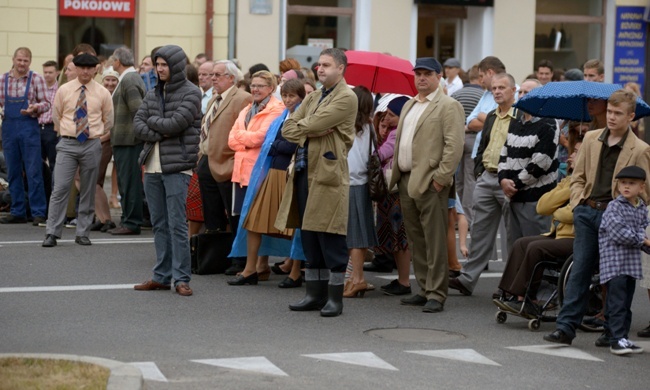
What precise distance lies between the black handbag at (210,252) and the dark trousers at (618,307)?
436 cm

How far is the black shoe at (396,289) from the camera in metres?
11.3

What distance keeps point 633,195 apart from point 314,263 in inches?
105

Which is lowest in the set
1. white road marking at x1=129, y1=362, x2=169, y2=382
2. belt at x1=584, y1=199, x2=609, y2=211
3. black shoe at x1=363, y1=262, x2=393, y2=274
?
black shoe at x1=363, y1=262, x2=393, y2=274

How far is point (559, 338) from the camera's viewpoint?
911 centimetres

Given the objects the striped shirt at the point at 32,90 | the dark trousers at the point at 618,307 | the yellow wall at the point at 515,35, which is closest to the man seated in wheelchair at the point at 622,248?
the dark trousers at the point at 618,307

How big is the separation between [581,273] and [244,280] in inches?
139

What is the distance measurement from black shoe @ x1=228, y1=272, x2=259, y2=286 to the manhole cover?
2290 mm

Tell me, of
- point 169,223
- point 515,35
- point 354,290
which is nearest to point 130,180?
point 169,223

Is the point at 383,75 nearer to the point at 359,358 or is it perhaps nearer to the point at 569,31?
the point at 359,358

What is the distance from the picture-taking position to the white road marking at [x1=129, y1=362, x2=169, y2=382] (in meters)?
7.75

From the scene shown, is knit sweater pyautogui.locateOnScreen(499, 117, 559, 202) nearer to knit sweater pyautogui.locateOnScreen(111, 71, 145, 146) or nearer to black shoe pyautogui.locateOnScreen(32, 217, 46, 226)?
knit sweater pyautogui.locateOnScreen(111, 71, 145, 146)

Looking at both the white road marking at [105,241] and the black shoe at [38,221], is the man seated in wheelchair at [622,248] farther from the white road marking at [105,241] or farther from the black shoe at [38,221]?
the black shoe at [38,221]

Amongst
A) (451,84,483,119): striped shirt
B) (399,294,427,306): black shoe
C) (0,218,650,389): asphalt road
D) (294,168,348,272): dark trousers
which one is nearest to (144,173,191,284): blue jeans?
(0,218,650,389): asphalt road

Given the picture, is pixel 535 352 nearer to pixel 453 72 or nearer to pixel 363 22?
pixel 453 72
